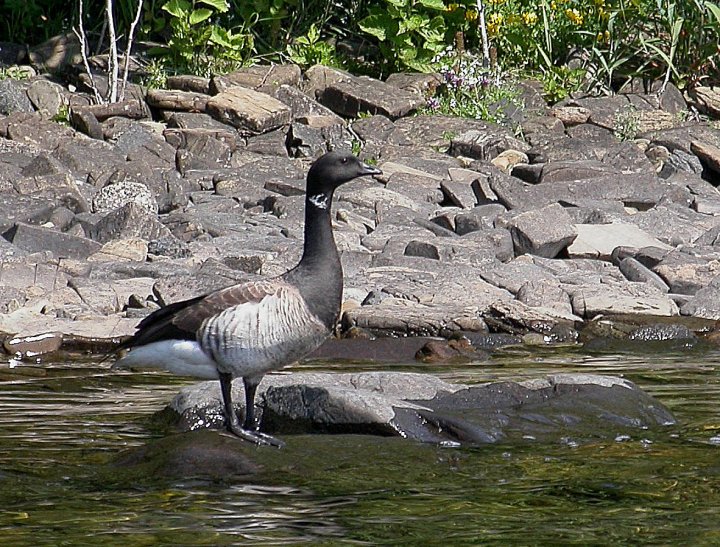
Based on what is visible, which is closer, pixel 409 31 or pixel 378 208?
pixel 378 208

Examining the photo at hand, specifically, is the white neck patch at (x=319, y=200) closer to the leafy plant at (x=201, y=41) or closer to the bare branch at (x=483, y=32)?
the leafy plant at (x=201, y=41)

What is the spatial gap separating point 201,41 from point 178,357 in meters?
11.5

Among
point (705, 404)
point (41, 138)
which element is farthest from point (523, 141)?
point (705, 404)

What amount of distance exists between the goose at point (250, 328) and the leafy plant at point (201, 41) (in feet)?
36.3

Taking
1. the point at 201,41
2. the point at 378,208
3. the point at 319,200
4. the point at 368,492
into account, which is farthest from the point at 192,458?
the point at 201,41

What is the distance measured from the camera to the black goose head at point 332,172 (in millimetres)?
7082

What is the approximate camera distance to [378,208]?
44.0 ft

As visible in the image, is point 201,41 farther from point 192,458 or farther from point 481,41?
point 192,458

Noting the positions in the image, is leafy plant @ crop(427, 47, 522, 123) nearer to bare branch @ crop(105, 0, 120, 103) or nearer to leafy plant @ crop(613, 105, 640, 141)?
leafy plant @ crop(613, 105, 640, 141)

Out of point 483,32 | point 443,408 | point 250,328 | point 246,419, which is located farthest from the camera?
point 483,32

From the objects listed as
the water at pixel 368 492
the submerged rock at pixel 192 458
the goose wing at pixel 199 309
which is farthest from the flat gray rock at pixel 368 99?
the submerged rock at pixel 192 458

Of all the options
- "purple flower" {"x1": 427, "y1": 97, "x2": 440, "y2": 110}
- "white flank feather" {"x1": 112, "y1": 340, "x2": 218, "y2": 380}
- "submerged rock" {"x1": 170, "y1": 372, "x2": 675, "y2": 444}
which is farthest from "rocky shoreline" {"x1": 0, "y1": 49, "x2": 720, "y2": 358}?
"white flank feather" {"x1": 112, "y1": 340, "x2": 218, "y2": 380}

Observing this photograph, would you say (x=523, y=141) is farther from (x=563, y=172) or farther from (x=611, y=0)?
(x=611, y=0)

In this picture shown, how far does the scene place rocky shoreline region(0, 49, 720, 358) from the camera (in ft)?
34.2
